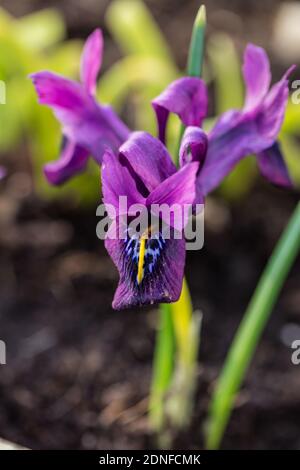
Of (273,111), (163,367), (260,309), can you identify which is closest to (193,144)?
(273,111)

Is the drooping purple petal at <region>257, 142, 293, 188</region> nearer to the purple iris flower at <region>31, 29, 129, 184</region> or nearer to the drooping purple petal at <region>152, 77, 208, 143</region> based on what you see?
the drooping purple petal at <region>152, 77, 208, 143</region>

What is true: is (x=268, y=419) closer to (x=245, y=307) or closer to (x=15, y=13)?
(x=245, y=307)

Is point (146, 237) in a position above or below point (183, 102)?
below

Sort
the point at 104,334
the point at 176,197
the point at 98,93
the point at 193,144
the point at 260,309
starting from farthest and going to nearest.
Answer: the point at 98,93, the point at 104,334, the point at 260,309, the point at 193,144, the point at 176,197

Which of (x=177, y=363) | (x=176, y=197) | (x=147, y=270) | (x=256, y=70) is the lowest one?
(x=177, y=363)

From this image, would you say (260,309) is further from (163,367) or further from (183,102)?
(183,102)

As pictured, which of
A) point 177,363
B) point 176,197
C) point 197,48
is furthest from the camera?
point 177,363

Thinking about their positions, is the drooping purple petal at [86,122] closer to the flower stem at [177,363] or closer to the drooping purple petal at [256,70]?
the flower stem at [177,363]
